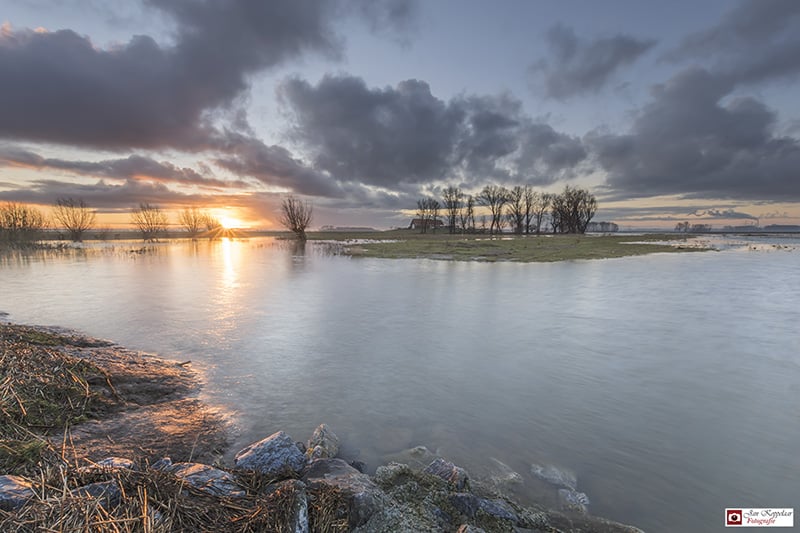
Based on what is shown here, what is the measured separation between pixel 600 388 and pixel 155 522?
7647 mm

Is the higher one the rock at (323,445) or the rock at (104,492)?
the rock at (104,492)

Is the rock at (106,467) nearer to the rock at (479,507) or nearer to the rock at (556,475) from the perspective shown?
the rock at (479,507)

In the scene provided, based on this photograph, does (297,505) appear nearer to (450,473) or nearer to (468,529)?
(468,529)

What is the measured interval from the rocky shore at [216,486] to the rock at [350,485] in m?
0.01

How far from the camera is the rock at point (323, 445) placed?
4707mm

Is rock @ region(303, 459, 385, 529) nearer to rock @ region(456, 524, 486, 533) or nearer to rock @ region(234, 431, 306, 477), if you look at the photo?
rock @ region(234, 431, 306, 477)

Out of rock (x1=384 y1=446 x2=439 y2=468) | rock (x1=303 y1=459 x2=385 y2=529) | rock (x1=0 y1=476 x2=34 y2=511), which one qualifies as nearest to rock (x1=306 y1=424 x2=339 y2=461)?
rock (x1=303 y1=459 x2=385 y2=529)

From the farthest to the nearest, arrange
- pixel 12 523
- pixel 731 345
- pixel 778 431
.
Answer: pixel 731 345 → pixel 778 431 → pixel 12 523

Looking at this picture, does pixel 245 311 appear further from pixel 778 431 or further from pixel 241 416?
pixel 778 431

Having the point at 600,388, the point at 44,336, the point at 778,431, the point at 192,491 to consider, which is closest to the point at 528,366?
the point at 600,388

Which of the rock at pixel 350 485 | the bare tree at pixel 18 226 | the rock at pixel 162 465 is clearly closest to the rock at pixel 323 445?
the rock at pixel 350 485

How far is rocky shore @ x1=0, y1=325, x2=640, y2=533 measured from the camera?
2881 mm

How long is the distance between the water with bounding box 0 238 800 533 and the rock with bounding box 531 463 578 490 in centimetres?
14

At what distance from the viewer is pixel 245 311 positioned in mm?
14109
